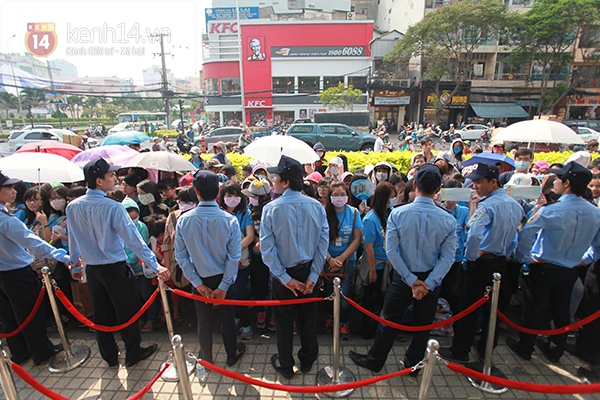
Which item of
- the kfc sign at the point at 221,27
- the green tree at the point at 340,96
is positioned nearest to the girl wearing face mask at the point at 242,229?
the green tree at the point at 340,96

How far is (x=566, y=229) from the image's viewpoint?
301 cm

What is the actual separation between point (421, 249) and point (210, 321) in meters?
2.11

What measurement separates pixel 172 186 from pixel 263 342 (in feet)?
8.12

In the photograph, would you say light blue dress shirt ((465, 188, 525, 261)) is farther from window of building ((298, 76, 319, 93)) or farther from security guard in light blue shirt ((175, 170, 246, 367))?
window of building ((298, 76, 319, 93))

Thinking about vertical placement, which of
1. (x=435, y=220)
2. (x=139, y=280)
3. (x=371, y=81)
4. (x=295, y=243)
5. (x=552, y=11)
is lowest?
(x=139, y=280)

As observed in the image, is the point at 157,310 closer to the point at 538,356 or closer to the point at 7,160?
the point at 7,160

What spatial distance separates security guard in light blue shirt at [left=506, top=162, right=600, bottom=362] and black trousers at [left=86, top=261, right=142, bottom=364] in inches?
158

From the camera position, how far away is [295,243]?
115 inches

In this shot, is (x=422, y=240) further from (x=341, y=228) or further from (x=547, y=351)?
(x=547, y=351)

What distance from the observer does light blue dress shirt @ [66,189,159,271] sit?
3059 millimetres

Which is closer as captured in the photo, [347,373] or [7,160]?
[347,373]

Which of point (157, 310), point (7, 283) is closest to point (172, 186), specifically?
point (157, 310)

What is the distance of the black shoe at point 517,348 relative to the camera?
343 cm

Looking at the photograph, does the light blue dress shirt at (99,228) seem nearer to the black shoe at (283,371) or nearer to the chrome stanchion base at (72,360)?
the chrome stanchion base at (72,360)
